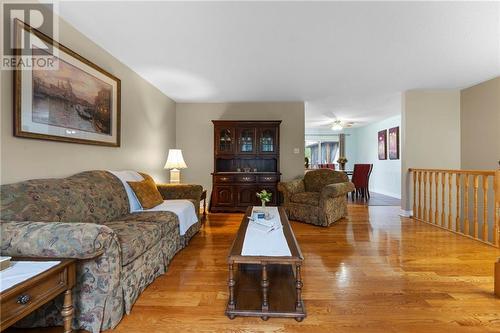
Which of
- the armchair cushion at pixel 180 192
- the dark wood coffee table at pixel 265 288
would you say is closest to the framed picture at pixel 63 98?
the armchair cushion at pixel 180 192

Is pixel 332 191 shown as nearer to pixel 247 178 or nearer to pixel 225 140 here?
pixel 247 178

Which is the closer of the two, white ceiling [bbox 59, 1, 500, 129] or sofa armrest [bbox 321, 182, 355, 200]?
white ceiling [bbox 59, 1, 500, 129]

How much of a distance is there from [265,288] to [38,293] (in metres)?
1.16

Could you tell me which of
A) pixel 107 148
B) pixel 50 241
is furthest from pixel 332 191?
pixel 50 241

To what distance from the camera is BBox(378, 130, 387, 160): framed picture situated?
23.6 feet

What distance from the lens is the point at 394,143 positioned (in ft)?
22.0

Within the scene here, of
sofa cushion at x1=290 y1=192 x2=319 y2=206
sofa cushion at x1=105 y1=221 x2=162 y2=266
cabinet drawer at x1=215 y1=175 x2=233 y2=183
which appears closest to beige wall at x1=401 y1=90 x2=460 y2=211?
sofa cushion at x1=290 y1=192 x2=319 y2=206

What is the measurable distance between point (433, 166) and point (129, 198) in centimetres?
500

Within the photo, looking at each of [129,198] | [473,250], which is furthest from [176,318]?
[473,250]

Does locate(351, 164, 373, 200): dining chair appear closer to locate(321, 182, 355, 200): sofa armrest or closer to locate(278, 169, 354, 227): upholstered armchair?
locate(278, 169, 354, 227): upholstered armchair

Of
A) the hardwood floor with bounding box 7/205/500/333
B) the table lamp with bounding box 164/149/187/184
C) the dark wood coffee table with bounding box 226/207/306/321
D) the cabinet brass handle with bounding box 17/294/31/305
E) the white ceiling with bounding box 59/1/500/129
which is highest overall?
the white ceiling with bounding box 59/1/500/129

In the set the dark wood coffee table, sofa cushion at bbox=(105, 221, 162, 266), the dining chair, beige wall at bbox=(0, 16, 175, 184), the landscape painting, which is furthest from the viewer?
the dining chair

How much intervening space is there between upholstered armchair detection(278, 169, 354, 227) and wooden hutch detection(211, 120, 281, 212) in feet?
1.94

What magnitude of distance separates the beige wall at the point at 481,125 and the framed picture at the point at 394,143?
7.29ft
